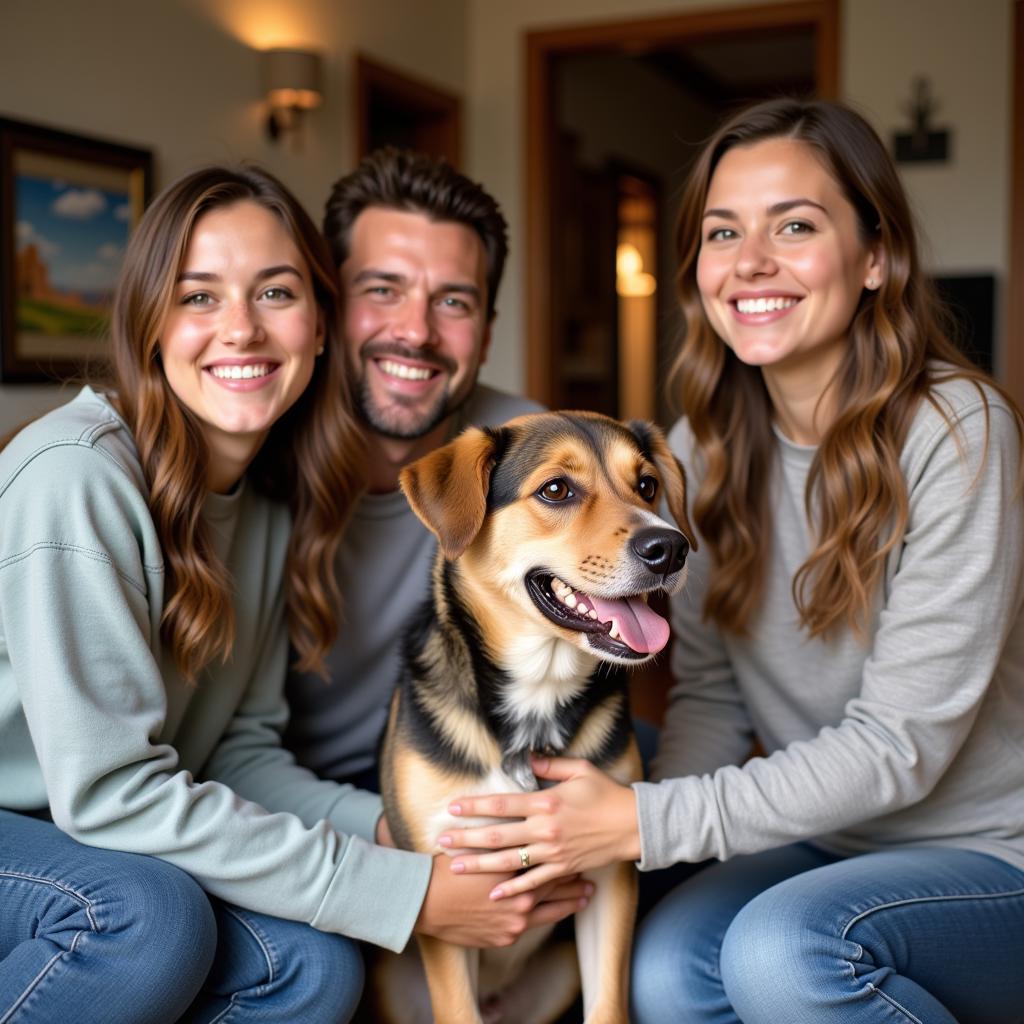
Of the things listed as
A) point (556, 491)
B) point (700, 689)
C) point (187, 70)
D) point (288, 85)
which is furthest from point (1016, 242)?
point (556, 491)

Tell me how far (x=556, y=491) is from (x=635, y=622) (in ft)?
0.83

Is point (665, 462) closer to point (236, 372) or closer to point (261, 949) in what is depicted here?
point (236, 372)

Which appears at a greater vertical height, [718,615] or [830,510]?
[830,510]

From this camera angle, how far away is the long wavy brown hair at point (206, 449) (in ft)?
6.14

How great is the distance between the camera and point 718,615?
2193 millimetres

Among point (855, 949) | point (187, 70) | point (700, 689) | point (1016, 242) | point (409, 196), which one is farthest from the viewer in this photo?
point (1016, 242)

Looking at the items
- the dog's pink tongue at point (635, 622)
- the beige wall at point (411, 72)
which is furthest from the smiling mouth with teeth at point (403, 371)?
the beige wall at point (411, 72)

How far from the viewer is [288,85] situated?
5.16 m

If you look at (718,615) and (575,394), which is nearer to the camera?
(718,615)

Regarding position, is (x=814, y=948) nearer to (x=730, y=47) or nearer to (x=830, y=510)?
(x=830, y=510)

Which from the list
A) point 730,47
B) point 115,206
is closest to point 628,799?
point 115,206

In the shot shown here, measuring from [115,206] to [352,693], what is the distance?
274cm

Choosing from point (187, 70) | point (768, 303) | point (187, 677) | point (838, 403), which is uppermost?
point (187, 70)

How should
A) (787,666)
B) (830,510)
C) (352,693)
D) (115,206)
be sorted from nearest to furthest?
1. (830,510)
2. (787,666)
3. (352,693)
4. (115,206)
